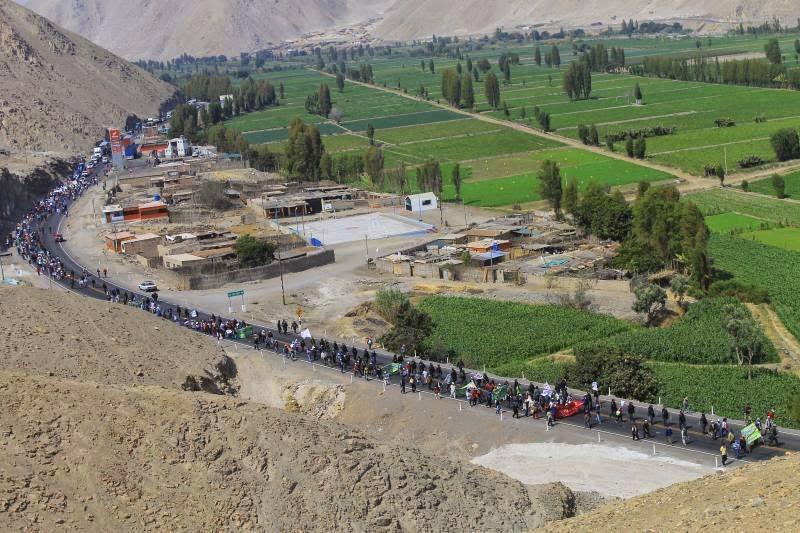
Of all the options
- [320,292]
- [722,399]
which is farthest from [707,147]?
[722,399]

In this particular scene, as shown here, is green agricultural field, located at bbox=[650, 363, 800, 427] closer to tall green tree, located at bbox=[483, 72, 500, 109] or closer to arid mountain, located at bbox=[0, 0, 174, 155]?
arid mountain, located at bbox=[0, 0, 174, 155]

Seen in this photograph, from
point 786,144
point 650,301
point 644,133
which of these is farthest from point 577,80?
point 650,301

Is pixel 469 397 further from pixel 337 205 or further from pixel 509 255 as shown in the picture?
pixel 337 205

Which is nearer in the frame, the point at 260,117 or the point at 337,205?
the point at 337,205

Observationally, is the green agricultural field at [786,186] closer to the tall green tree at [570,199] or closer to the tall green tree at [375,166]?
the tall green tree at [570,199]

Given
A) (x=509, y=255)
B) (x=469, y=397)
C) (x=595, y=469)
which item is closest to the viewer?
(x=595, y=469)

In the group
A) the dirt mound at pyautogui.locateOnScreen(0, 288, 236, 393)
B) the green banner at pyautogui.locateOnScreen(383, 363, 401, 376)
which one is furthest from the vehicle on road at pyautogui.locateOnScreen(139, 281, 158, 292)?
the green banner at pyautogui.locateOnScreen(383, 363, 401, 376)

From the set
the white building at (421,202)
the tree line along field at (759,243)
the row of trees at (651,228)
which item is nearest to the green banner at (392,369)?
the tree line along field at (759,243)
